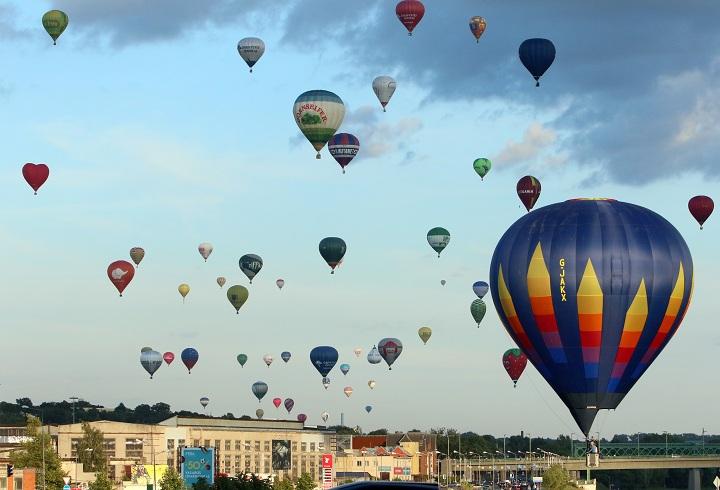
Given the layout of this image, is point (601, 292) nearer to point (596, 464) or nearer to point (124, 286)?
point (596, 464)

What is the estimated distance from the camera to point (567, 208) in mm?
85250

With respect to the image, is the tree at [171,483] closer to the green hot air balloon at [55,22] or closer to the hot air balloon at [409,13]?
the green hot air balloon at [55,22]

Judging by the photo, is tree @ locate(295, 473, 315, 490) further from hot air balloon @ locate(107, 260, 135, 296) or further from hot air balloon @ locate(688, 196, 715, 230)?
hot air balloon @ locate(688, 196, 715, 230)

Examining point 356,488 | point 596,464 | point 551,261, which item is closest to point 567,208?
point 551,261

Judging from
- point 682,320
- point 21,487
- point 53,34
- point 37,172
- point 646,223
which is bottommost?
point 21,487

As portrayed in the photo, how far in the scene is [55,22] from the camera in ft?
386

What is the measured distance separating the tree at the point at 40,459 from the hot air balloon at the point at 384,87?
143 feet

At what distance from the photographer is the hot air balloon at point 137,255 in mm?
149863

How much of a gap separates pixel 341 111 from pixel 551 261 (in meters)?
35.5

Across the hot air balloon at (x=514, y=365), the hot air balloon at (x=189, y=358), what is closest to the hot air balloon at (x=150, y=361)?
the hot air balloon at (x=189, y=358)

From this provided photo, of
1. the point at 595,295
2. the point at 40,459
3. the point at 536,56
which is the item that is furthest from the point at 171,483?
the point at 595,295

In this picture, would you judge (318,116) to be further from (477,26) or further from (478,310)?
(478,310)

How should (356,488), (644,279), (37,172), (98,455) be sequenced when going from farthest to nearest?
1. (98,455)
2. (37,172)
3. (644,279)
4. (356,488)

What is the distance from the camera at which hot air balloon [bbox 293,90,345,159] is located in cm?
11200
